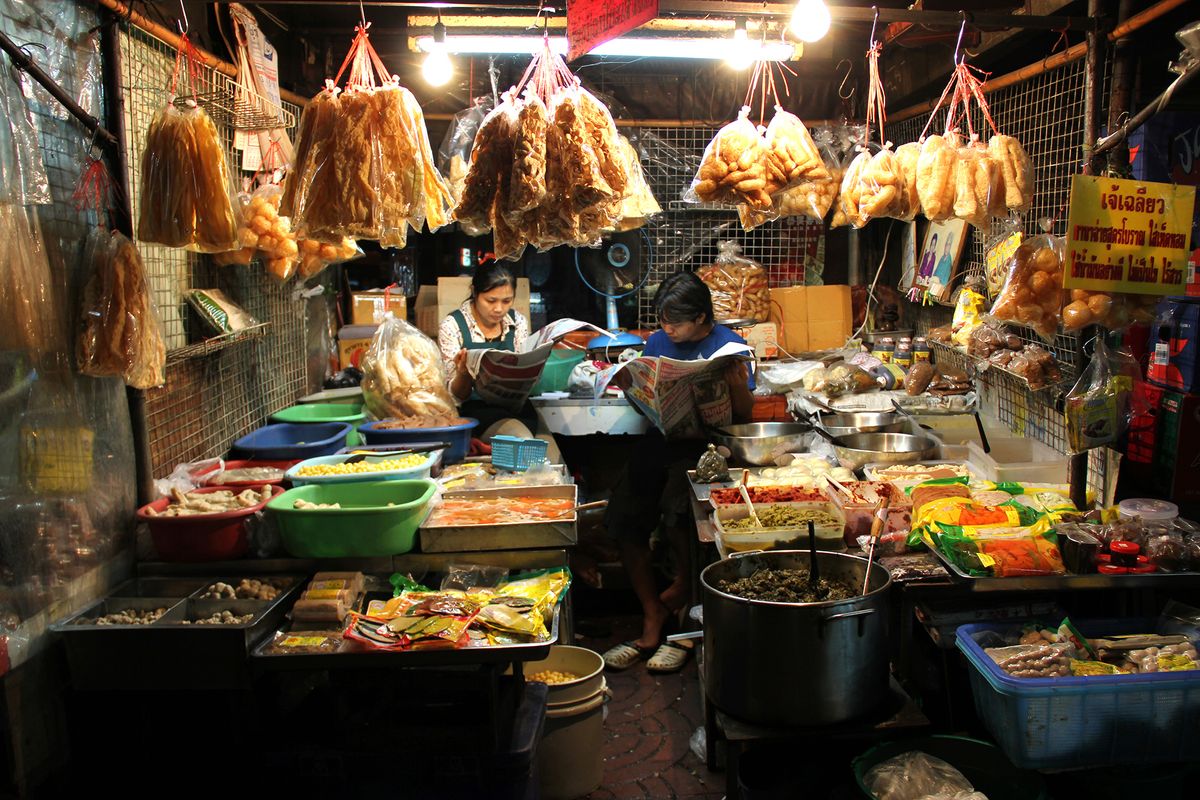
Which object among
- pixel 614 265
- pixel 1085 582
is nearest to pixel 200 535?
pixel 1085 582

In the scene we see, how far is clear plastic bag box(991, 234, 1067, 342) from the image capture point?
3160 millimetres

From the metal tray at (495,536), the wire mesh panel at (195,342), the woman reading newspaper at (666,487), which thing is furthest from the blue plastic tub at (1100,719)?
the wire mesh panel at (195,342)

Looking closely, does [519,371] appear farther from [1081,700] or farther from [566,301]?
[1081,700]

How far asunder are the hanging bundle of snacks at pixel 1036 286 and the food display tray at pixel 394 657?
2.05m

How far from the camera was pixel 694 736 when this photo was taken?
387 centimetres

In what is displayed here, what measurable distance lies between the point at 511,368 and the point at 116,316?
2.07 m

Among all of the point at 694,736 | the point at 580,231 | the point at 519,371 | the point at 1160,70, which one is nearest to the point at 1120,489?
the point at 1160,70

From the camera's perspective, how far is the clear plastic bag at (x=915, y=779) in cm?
244

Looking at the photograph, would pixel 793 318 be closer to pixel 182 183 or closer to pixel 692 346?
pixel 692 346

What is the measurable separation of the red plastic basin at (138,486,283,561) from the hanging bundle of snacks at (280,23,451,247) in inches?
41.5

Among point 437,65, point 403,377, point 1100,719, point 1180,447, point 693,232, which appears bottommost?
point 1100,719

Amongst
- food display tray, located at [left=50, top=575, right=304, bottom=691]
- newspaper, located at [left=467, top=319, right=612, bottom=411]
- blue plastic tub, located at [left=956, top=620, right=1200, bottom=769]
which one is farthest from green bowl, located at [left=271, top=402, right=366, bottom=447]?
blue plastic tub, located at [left=956, top=620, right=1200, bottom=769]

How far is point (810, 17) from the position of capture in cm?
310

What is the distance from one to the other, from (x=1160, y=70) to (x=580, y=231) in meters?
2.32
